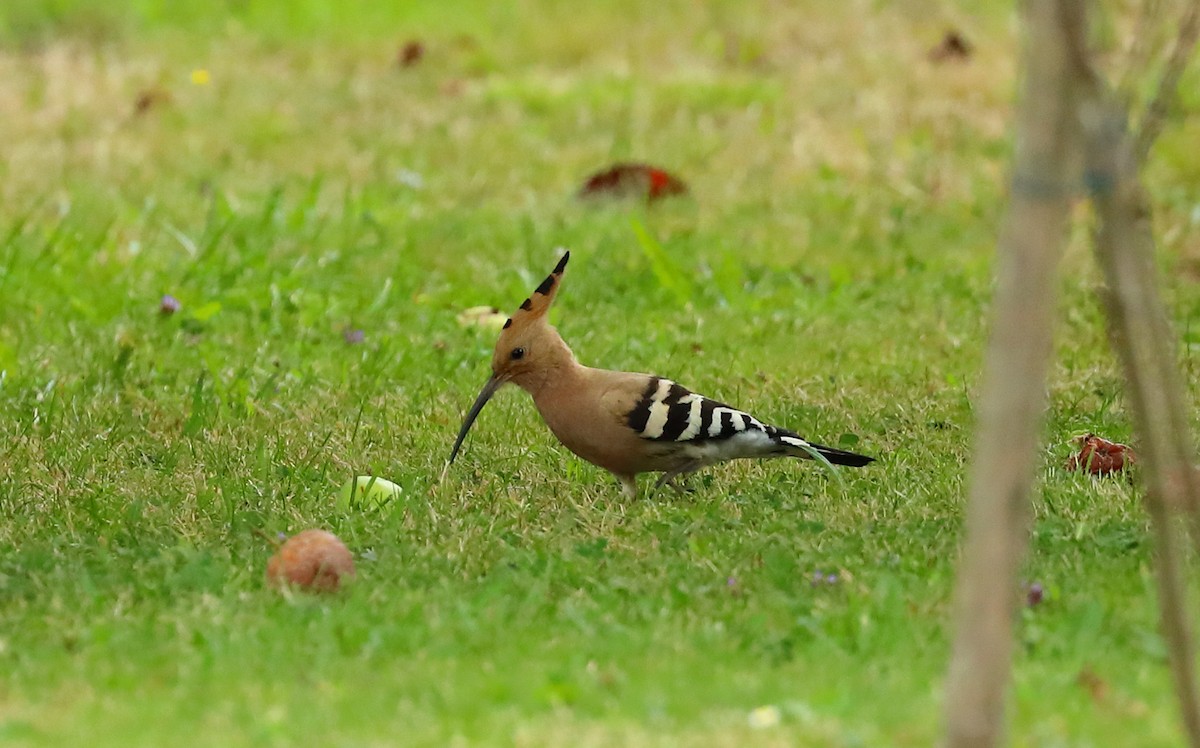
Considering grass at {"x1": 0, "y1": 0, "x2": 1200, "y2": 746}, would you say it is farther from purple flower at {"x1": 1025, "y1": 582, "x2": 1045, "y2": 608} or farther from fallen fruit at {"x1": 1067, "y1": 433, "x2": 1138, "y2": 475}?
fallen fruit at {"x1": 1067, "y1": 433, "x2": 1138, "y2": 475}

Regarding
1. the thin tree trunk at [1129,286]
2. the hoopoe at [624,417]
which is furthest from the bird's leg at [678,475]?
the thin tree trunk at [1129,286]

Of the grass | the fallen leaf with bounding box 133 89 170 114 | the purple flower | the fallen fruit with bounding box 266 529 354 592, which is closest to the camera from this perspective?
the grass

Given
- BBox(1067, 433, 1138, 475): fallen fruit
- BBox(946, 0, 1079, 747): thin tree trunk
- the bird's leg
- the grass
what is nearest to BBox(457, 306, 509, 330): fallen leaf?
the grass

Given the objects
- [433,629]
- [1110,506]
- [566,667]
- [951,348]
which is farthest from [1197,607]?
[951,348]

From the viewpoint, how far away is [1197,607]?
381 centimetres

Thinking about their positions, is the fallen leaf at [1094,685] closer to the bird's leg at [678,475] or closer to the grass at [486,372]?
the grass at [486,372]

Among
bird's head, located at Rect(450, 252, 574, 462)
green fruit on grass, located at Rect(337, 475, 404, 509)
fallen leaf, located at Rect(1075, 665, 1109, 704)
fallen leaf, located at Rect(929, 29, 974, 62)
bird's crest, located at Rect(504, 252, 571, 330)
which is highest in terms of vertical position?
fallen leaf, located at Rect(929, 29, 974, 62)

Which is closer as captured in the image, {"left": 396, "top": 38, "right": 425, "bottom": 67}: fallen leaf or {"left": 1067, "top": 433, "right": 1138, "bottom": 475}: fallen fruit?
{"left": 1067, "top": 433, "right": 1138, "bottom": 475}: fallen fruit

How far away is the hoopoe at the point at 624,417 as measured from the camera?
482 centimetres

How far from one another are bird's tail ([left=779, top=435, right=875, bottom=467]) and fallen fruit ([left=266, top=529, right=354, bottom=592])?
1.29 metres

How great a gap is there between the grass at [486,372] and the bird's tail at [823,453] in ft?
0.29

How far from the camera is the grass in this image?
3.45 metres

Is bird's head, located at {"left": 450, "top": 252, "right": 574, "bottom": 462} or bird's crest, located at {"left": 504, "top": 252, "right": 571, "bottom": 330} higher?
bird's crest, located at {"left": 504, "top": 252, "right": 571, "bottom": 330}

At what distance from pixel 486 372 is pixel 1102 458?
2.24 meters
